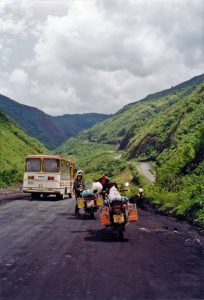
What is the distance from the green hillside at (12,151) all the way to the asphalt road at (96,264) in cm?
4867

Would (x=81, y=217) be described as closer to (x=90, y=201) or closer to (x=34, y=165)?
(x=90, y=201)

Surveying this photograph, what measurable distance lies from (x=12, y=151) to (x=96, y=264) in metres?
97.7

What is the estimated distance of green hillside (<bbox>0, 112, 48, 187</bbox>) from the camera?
2776 inches

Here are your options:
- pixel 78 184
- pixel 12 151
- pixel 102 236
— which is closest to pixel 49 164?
pixel 78 184

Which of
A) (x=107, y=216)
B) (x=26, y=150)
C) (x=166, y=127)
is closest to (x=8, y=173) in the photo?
(x=26, y=150)

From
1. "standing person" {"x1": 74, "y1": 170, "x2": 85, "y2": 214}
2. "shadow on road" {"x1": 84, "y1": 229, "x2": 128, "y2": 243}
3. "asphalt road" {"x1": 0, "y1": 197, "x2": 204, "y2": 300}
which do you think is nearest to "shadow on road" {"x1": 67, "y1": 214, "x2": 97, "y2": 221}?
"standing person" {"x1": 74, "y1": 170, "x2": 85, "y2": 214}

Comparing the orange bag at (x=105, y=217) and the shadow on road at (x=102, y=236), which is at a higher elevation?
the orange bag at (x=105, y=217)

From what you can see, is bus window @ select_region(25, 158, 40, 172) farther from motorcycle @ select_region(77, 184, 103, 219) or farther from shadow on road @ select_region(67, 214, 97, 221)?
motorcycle @ select_region(77, 184, 103, 219)

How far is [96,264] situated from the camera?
9.05 metres

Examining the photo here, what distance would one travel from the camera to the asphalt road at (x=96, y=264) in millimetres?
7105

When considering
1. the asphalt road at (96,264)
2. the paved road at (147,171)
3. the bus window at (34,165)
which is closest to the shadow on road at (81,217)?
the asphalt road at (96,264)

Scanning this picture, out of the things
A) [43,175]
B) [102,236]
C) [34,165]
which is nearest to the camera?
[102,236]

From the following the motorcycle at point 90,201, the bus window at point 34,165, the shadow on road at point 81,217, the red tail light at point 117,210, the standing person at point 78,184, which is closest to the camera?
the red tail light at point 117,210

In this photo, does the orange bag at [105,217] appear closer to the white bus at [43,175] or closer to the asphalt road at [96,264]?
the asphalt road at [96,264]
